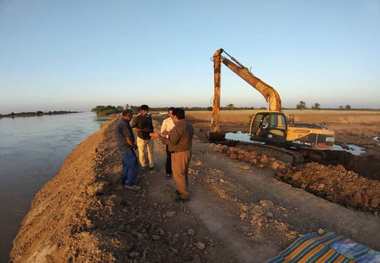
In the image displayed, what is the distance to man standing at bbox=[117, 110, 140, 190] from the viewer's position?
5.96 m

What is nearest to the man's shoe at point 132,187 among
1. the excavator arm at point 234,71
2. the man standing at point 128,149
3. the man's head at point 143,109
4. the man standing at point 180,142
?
the man standing at point 128,149

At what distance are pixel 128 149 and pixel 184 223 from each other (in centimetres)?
236

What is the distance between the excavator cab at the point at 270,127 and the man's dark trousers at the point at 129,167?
25.9 feet

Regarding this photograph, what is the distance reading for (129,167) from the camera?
6.25 m

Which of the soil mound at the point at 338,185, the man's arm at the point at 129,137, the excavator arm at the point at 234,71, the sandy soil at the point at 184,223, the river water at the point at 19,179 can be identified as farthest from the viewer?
the excavator arm at the point at 234,71

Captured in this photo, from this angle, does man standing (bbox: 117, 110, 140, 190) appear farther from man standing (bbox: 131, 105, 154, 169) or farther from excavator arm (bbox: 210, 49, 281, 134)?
excavator arm (bbox: 210, 49, 281, 134)

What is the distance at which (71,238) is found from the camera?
152 inches

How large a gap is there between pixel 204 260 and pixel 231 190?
2715mm

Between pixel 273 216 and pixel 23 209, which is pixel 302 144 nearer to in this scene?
pixel 273 216

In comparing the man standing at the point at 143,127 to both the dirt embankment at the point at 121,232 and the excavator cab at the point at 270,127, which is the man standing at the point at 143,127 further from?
the excavator cab at the point at 270,127

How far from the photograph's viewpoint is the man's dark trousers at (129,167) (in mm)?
6137

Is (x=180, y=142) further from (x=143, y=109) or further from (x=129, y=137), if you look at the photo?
(x=143, y=109)

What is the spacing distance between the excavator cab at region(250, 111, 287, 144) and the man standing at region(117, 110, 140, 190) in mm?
7892

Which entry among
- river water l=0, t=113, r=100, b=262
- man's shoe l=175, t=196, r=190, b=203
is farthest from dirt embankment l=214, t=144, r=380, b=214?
river water l=0, t=113, r=100, b=262
